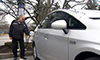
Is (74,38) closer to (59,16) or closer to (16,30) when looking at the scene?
(59,16)

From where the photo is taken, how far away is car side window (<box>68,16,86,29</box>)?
2429mm

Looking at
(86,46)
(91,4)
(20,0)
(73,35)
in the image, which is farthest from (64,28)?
(91,4)

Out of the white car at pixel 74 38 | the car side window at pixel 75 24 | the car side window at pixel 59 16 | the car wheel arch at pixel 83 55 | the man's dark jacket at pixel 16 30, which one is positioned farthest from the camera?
the man's dark jacket at pixel 16 30

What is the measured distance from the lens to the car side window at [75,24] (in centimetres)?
243

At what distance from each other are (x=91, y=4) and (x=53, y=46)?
8.05 meters

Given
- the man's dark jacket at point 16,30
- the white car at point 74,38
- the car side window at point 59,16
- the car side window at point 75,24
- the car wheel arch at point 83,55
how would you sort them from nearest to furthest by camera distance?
1. the white car at point 74,38
2. the car wheel arch at point 83,55
3. the car side window at point 75,24
4. the car side window at point 59,16
5. the man's dark jacket at point 16,30

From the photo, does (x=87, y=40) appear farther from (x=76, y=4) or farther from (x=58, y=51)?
(x=76, y=4)

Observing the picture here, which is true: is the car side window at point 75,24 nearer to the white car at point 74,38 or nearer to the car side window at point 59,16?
the white car at point 74,38

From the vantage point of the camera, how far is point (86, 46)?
2045 millimetres

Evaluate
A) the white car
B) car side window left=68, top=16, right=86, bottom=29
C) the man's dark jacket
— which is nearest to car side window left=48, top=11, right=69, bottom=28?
the white car

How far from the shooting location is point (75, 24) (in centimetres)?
257

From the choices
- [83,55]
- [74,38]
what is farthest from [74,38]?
[83,55]

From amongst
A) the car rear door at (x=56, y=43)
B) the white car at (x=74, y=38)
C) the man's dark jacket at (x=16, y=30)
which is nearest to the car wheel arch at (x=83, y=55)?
the white car at (x=74, y=38)

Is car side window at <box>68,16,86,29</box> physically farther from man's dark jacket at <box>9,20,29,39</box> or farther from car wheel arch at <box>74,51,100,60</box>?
man's dark jacket at <box>9,20,29,39</box>
